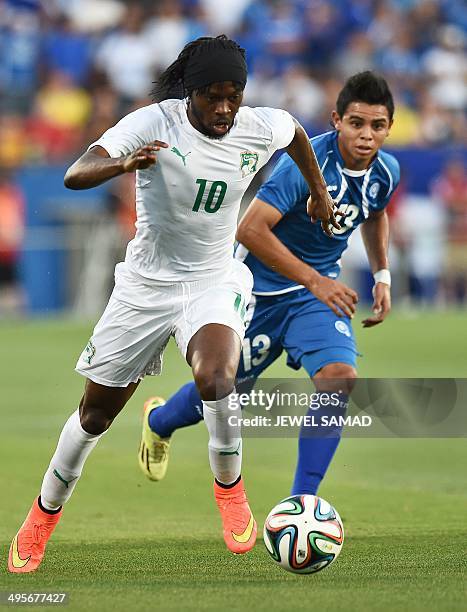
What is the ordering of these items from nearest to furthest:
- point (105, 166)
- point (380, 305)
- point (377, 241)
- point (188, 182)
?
1. point (105, 166)
2. point (188, 182)
3. point (380, 305)
4. point (377, 241)

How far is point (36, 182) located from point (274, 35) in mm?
5715

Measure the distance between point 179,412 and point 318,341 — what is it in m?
1.18

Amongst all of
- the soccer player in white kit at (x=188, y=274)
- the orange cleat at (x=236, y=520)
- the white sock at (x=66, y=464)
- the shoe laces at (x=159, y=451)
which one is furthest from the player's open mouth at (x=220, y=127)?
the shoe laces at (x=159, y=451)

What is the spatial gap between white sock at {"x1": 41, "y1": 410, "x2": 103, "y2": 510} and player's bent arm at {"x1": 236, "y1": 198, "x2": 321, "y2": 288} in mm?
1473

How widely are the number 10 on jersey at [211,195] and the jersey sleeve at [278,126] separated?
41 centimetres

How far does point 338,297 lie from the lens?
21.8 ft

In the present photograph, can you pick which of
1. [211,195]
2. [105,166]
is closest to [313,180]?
[211,195]

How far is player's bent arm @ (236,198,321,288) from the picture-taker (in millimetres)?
6910

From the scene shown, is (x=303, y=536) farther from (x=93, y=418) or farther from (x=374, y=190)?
(x=374, y=190)

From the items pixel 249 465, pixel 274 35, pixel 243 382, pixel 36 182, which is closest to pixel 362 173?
pixel 243 382

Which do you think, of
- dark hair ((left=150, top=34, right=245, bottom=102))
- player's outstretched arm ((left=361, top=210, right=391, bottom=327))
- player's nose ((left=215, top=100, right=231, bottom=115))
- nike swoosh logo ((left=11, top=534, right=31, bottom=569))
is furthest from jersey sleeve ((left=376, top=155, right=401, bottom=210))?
nike swoosh logo ((left=11, top=534, right=31, bottom=569))

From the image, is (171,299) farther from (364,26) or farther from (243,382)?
(364,26)

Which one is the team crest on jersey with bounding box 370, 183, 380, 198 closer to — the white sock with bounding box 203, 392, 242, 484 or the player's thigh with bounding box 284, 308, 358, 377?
the player's thigh with bounding box 284, 308, 358, 377

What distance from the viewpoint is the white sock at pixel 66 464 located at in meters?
6.18
